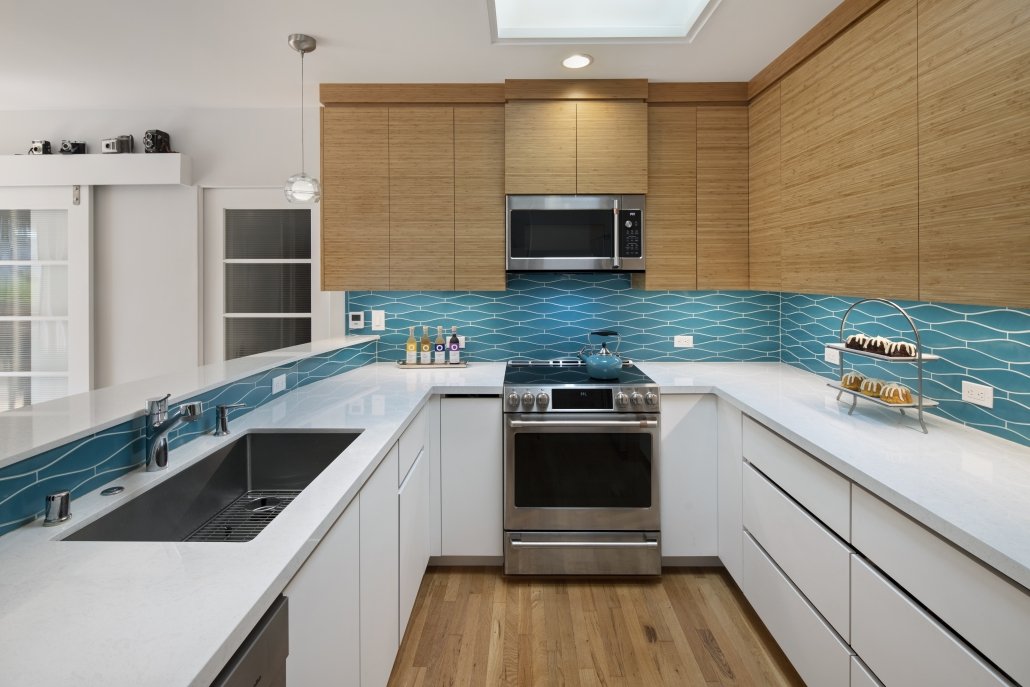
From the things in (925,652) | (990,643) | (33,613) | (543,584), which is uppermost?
(33,613)

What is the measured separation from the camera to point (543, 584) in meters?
2.61

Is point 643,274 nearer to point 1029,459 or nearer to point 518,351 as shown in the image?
point 518,351

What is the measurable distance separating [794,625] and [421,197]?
249cm

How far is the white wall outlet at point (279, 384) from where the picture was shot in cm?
217

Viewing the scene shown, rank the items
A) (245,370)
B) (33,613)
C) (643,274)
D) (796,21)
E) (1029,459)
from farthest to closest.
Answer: (643,274) → (796,21) → (245,370) → (1029,459) → (33,613)

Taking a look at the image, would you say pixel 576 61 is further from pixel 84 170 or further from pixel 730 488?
pixel 84 170

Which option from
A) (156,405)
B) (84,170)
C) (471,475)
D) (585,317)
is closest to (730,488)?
(471,475)

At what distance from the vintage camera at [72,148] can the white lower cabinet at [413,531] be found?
3.03 metres

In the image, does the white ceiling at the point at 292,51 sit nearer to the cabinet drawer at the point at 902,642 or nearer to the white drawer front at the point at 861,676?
the cabinet drawer at the point at 902,642

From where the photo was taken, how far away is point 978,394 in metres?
1.83

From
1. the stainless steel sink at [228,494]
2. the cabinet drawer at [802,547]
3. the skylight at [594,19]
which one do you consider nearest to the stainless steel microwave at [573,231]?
the skylight at [594,19]

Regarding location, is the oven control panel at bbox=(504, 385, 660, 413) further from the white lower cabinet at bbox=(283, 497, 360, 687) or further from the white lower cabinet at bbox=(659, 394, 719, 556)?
the white lower cabinet at bbox=(283, 497, 360, 687)

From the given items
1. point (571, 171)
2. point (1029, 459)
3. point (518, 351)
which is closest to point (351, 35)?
point (571, 171)

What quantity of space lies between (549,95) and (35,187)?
3.24 m
